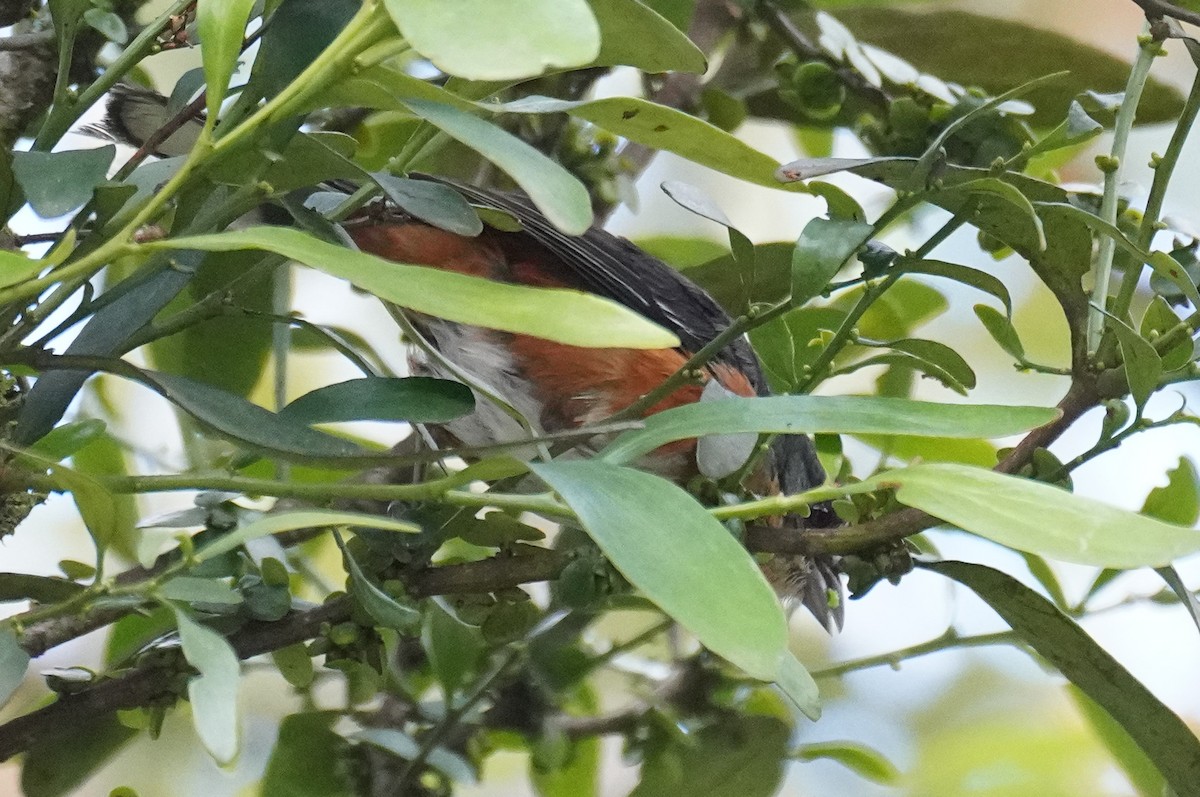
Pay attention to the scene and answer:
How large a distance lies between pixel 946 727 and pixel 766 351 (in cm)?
104

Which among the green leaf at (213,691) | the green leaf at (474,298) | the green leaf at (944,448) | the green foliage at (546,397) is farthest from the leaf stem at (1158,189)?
the green leaf at (213,691)

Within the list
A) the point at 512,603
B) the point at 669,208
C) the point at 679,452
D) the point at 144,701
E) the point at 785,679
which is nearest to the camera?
the point at 785,679

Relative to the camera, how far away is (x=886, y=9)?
1.03m

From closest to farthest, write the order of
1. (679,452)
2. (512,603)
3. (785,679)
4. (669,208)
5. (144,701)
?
(785,679)
(144,701)
(512,603)
(679,452)
(669,208)

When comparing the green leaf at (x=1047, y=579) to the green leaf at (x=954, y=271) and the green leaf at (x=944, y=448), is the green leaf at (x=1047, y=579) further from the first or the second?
the green leaf at (x=954, y=271)

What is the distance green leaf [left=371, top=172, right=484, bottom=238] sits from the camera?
0.48 metres

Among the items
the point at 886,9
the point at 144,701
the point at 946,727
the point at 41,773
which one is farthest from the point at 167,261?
the point at 946,727

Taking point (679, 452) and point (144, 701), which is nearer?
point (144, 701)

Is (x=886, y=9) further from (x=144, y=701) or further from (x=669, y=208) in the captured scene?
(x=144, y=701)

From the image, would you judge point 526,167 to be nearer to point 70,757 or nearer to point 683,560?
point 683,560

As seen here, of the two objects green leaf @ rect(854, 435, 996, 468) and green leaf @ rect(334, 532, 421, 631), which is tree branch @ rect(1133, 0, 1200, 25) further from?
green leaf @ rect(334, 532, 421, 631)

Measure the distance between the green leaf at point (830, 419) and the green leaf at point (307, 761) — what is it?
42 cm

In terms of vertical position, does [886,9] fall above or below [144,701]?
above

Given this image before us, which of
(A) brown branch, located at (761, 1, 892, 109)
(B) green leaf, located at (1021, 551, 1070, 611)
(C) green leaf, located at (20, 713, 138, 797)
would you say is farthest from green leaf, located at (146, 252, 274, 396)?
(B) green leaf, located at (1021, 551, 1070, 611)
